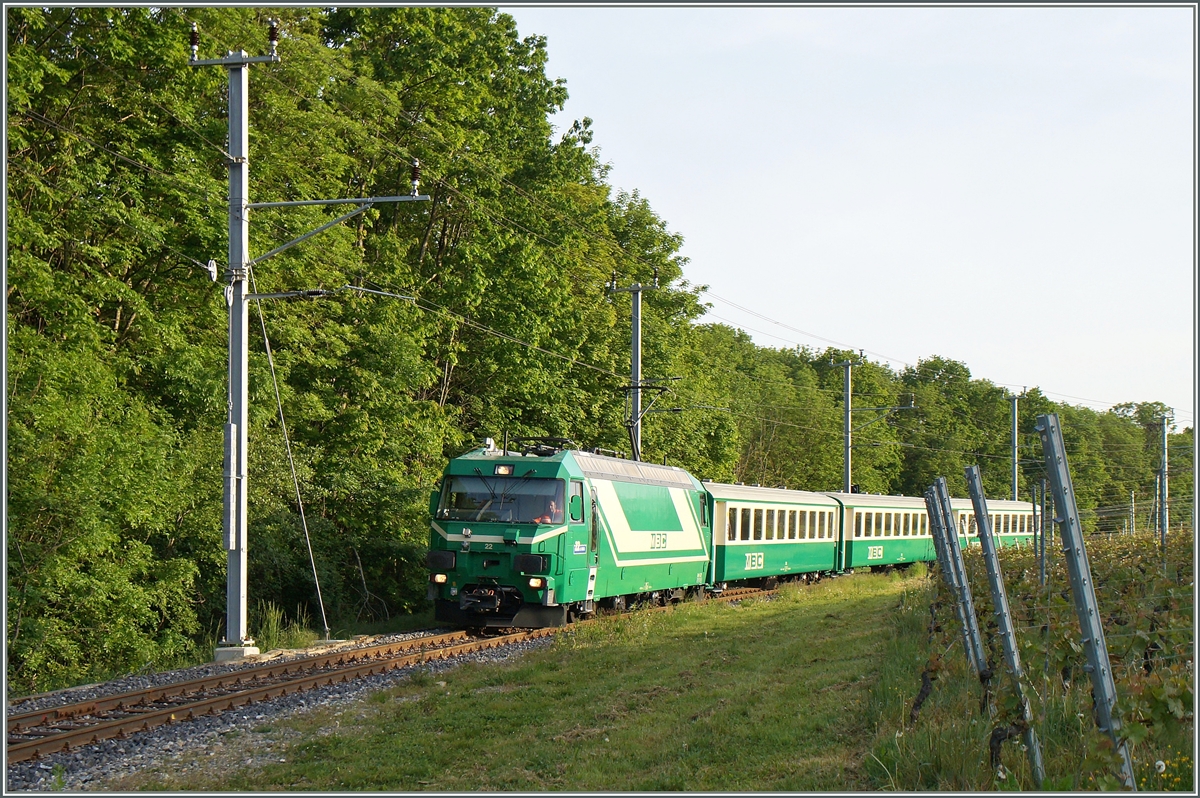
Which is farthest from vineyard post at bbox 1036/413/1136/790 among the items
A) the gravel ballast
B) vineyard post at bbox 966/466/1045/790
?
the gravel ballast

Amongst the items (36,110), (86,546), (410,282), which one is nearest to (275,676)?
(86,546)

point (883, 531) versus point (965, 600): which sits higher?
point (965, 600)

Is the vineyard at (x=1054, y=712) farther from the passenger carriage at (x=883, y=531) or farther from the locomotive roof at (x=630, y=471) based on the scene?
the passenger carriage at (x=883, y=531)

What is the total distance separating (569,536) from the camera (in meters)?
18.4

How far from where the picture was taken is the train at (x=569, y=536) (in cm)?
1820

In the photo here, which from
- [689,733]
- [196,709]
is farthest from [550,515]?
[689,733]

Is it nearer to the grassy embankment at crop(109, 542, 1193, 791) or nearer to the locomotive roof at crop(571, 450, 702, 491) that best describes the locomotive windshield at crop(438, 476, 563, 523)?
the locomotive roof at crop(571, 450, 702, 491)

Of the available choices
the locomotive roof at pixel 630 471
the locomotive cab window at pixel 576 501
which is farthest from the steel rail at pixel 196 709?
the locomotive roof at pixel 630 471

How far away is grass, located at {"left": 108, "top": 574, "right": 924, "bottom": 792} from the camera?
27.3 feet

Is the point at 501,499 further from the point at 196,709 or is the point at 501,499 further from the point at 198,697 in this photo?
the point at 196,709

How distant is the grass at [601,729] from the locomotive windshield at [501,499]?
8.53ft

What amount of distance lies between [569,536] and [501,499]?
126 centimetres

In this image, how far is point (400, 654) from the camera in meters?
16.1

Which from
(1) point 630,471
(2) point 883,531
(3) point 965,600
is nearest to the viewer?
(3) point 965,600
